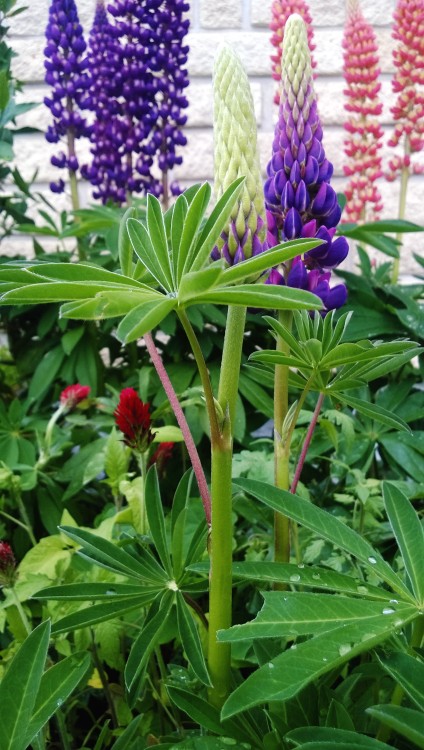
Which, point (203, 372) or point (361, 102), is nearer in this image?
point (203, 372)

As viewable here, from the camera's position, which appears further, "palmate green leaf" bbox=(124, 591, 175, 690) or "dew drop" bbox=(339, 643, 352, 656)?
"palmate green leaf" bbox=(124, 591, 175, 690)

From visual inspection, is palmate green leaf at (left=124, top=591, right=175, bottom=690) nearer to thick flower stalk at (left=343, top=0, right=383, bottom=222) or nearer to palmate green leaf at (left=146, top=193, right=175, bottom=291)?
palmate green leaf at (left=146, top=193, right=175, bottom=291)

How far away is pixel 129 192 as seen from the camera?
149 cm

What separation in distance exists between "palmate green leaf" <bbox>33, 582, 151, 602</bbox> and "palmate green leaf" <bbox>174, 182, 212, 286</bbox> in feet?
0.73

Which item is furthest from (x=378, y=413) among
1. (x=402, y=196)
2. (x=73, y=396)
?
(x=402, y=196)

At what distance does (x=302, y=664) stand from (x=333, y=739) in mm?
61

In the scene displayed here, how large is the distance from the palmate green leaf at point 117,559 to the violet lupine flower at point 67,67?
1.09 meters

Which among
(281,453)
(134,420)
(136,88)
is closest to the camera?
(281,453)

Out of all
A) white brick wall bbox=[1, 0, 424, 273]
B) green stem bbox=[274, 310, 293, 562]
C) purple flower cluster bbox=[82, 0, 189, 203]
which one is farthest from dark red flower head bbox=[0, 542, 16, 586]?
white brick wall bbox=[1, 0, 424, 273]

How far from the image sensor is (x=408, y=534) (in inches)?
19.2

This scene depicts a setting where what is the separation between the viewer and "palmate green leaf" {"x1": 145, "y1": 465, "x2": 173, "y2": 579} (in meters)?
0.55

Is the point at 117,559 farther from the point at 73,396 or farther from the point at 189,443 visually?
the point at 73,396

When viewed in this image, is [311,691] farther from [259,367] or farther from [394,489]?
[259,367]

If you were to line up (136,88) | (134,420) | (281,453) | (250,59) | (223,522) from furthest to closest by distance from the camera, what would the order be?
(250,59) < (136,88) < (134,420) < (281,453) < (223,522)
